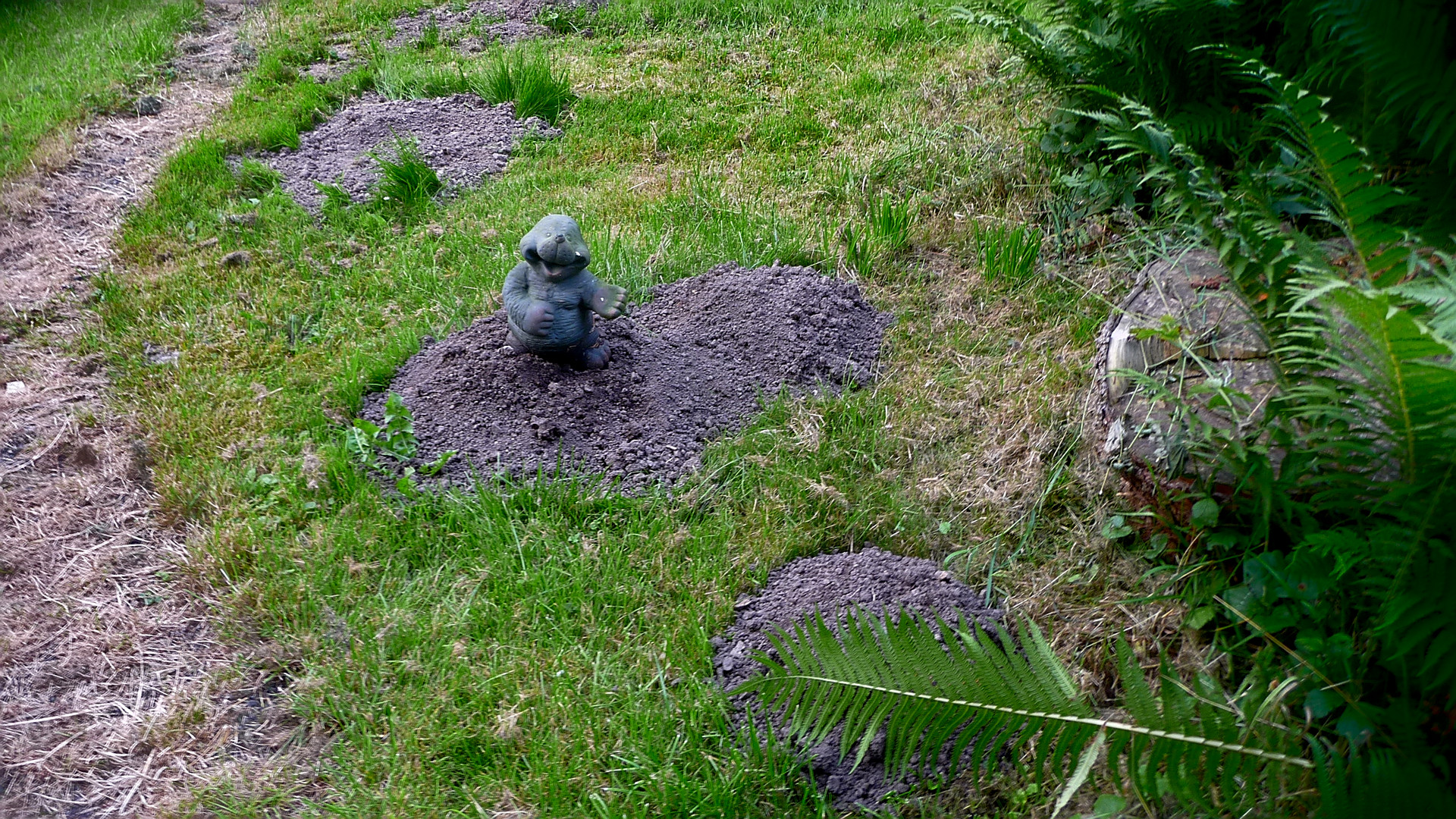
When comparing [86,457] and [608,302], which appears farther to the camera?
[86,457]

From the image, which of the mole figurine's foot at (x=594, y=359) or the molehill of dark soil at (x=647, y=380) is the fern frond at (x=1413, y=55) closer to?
the molehill of dark soil at (x=647, y=380)

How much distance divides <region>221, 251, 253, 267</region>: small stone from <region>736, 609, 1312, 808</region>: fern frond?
3305mm

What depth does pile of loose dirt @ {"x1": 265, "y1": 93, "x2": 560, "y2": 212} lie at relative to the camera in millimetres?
5027

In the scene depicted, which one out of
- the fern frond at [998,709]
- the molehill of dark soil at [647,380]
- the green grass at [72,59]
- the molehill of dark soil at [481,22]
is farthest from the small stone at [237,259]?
the fern frond at [998,709]

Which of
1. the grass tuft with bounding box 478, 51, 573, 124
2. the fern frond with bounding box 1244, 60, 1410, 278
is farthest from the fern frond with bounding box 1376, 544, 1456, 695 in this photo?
the grass tuft with bounding box 478, 51, 573, 124

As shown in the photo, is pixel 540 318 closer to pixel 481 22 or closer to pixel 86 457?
pixel 86 457

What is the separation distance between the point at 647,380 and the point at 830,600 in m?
1.22

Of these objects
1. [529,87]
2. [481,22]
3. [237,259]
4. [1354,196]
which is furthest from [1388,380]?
[481,22]

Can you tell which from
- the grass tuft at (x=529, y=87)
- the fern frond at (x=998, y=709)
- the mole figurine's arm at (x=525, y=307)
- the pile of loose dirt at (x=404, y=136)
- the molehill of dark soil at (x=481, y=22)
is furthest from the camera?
the molehill of dark soil at (x=481, y=22)

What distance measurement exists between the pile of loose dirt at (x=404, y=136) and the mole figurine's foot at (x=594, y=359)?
184 centimetres

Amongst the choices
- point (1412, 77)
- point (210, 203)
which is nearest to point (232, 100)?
point (210, 203)

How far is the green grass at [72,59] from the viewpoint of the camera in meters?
5.65

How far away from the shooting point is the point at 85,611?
3.02m

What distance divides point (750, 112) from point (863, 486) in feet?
9.93
